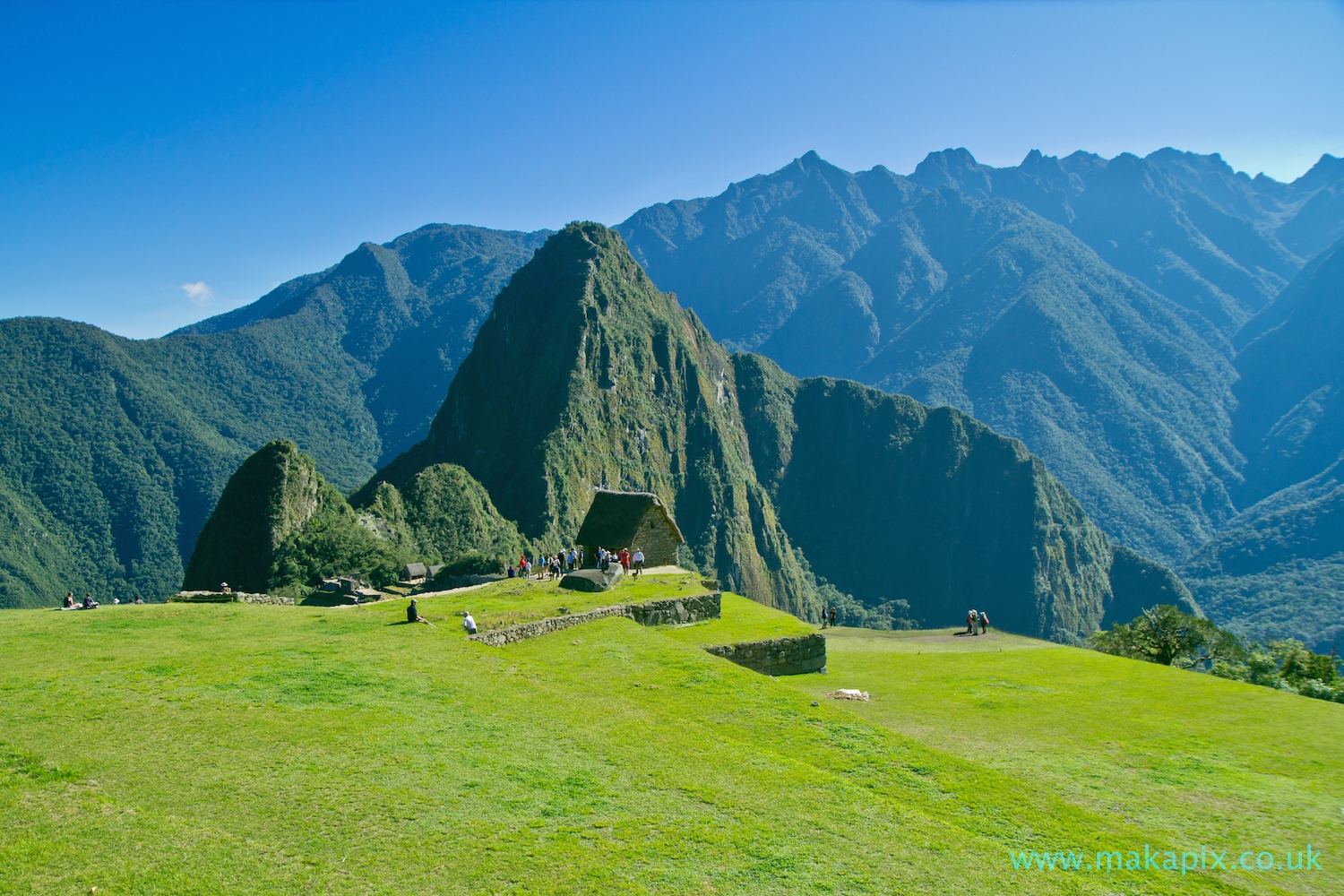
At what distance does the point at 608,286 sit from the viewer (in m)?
164

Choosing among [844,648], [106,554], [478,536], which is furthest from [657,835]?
[106,554]

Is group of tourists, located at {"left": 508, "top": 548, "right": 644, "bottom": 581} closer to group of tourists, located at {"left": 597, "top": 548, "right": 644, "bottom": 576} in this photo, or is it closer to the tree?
group of tourists, located at {"left": 597, "top": 548, "right": 644, "bottom": 576}

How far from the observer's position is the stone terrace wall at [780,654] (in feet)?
75.5

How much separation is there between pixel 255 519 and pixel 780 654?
49007 mm

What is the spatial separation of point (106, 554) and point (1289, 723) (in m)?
127

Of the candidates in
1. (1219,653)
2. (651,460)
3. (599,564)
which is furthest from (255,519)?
(651,460)

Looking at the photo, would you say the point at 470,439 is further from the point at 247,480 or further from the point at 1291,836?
the point at 1291,836

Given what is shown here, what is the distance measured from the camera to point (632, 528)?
35.0 m

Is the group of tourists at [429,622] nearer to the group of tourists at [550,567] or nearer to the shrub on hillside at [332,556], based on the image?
the group of tourists at [550,567]

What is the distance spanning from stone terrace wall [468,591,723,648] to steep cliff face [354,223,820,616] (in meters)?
91.5

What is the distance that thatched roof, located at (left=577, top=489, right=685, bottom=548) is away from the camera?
Answer: 3516 cm

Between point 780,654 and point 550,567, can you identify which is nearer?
point 780,654

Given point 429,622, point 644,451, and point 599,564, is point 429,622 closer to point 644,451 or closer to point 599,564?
point 599,564

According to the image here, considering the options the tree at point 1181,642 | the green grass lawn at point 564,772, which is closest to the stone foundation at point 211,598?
the green grass lawn at point 564,772
